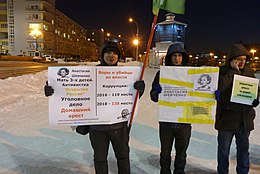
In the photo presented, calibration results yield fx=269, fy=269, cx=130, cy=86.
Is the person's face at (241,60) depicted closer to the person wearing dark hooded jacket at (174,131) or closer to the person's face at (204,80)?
the person's face at (204,80)

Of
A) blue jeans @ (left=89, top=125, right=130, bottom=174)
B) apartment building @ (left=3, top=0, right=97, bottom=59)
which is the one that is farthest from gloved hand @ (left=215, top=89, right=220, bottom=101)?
apartment building @ (left=3, top=0, right=97, bottom=59)

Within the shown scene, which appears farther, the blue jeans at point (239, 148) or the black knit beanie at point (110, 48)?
the blue jeans at point (239, 148)

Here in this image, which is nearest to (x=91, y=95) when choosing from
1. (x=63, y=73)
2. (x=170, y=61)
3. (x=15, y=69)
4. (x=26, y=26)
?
(x=63, y=73)

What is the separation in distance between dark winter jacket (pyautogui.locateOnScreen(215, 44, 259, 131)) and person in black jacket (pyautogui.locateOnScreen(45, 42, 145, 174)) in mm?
1222

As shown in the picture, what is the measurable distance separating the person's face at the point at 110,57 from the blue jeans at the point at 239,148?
1871 mm

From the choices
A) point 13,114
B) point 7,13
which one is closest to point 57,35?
point 7,13

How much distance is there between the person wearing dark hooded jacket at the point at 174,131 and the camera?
3.64 m

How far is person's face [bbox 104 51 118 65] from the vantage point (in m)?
3.39

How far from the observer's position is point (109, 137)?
3.38m

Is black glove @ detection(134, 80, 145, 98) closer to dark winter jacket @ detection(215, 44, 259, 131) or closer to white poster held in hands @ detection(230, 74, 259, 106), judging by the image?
dark winter jacket @ detection(215, 44, 259, 131)

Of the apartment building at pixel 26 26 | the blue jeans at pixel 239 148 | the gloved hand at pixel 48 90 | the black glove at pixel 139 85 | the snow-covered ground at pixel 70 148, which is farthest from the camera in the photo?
the apartment building at pixel 26 26

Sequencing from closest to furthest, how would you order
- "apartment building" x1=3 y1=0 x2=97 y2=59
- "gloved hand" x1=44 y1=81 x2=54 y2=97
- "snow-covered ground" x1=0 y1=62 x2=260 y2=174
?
"gloved hand" x1=44 y1=81 x2=54 y2=97 → "snow-covered ground" x1=0 y1=62 x2=260 y2=174 → "apartment building" x1=3 y1=0 x2=97 y2=59

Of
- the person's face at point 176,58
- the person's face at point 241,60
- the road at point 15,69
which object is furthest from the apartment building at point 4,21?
the person's face at point 241,60

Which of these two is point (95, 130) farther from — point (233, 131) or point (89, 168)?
point (233, 131)
